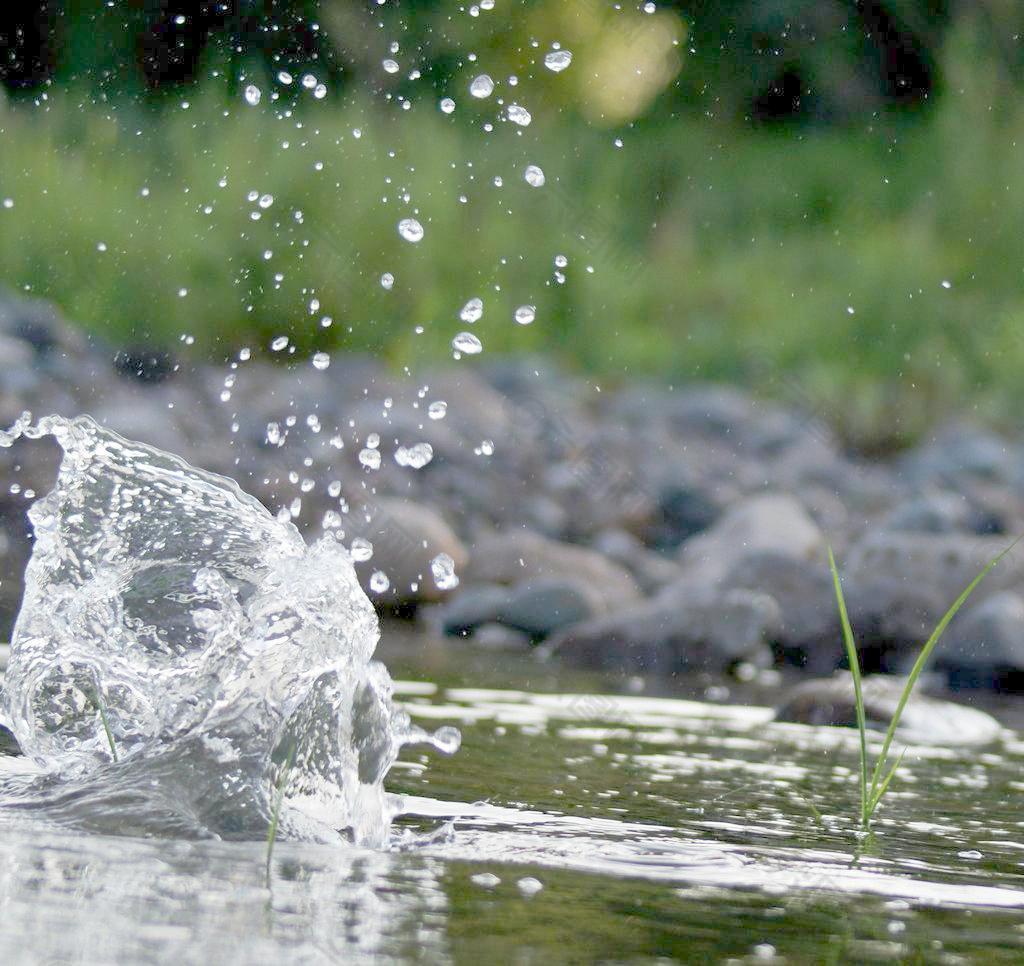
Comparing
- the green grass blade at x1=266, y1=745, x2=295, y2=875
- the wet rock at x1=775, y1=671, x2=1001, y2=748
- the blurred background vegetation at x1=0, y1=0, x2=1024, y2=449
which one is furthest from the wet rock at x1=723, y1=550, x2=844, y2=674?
the green grass blade at x1=266, y1=745, x2=295, y2=875

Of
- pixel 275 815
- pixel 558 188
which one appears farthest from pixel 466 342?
pixel 558 188

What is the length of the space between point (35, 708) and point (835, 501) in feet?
18.3

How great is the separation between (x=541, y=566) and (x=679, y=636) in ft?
3.39

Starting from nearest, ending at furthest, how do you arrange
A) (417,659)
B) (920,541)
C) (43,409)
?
(417,659)
(920,541)
(43,409)

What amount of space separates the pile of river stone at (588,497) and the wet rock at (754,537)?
0.01 metres

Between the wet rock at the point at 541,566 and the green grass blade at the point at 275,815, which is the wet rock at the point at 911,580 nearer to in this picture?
the wet rock at the point at 541,566

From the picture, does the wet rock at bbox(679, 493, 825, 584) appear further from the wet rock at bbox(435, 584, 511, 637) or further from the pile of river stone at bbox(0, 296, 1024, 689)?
the wet rock at bbox(435, 584, 511, 637)

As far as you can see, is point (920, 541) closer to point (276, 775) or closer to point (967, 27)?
point (276, 775)

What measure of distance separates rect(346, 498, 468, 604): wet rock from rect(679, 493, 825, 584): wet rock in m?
0.85

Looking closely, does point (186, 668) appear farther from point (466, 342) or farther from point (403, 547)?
point (403, 547)

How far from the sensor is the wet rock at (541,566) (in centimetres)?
630

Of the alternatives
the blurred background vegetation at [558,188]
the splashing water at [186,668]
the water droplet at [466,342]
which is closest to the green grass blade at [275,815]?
the splashing water at [186,668]

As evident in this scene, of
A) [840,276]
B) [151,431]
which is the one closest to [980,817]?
[151,431]

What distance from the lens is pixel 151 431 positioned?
24.2ft
